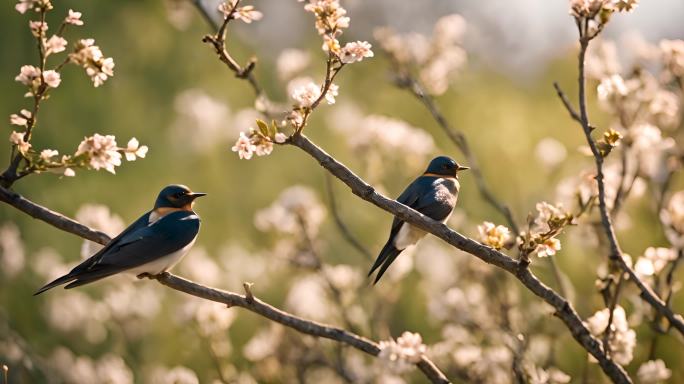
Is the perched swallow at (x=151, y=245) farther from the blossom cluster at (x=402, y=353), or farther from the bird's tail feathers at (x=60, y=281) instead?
the blossom cluster at (x=402, y=353)

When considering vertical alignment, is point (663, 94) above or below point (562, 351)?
above

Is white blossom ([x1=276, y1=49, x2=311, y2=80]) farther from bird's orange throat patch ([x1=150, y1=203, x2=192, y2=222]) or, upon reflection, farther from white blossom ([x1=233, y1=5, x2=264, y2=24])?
white blossom ([x1=233, y1=5, x2=264, y2=24])

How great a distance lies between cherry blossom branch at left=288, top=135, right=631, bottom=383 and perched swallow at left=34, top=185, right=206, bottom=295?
1.02 meters

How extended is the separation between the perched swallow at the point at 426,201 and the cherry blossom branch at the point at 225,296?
61cm

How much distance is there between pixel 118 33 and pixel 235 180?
3.61 meters

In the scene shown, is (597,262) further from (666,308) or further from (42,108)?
(42,108)

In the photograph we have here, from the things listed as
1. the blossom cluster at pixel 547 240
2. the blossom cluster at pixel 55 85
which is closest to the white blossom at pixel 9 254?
the blossom cluster at pixel 55 85

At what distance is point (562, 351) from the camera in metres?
5.59

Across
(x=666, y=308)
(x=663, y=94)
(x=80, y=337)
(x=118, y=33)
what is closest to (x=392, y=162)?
(x=663, y=94)

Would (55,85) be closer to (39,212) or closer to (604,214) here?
(39,212)

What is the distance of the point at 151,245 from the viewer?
3580 mm

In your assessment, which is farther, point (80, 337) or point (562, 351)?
point (80, 337)

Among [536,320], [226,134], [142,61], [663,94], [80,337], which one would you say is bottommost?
[80,337]

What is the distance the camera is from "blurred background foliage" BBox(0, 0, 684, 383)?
19.1 ft
